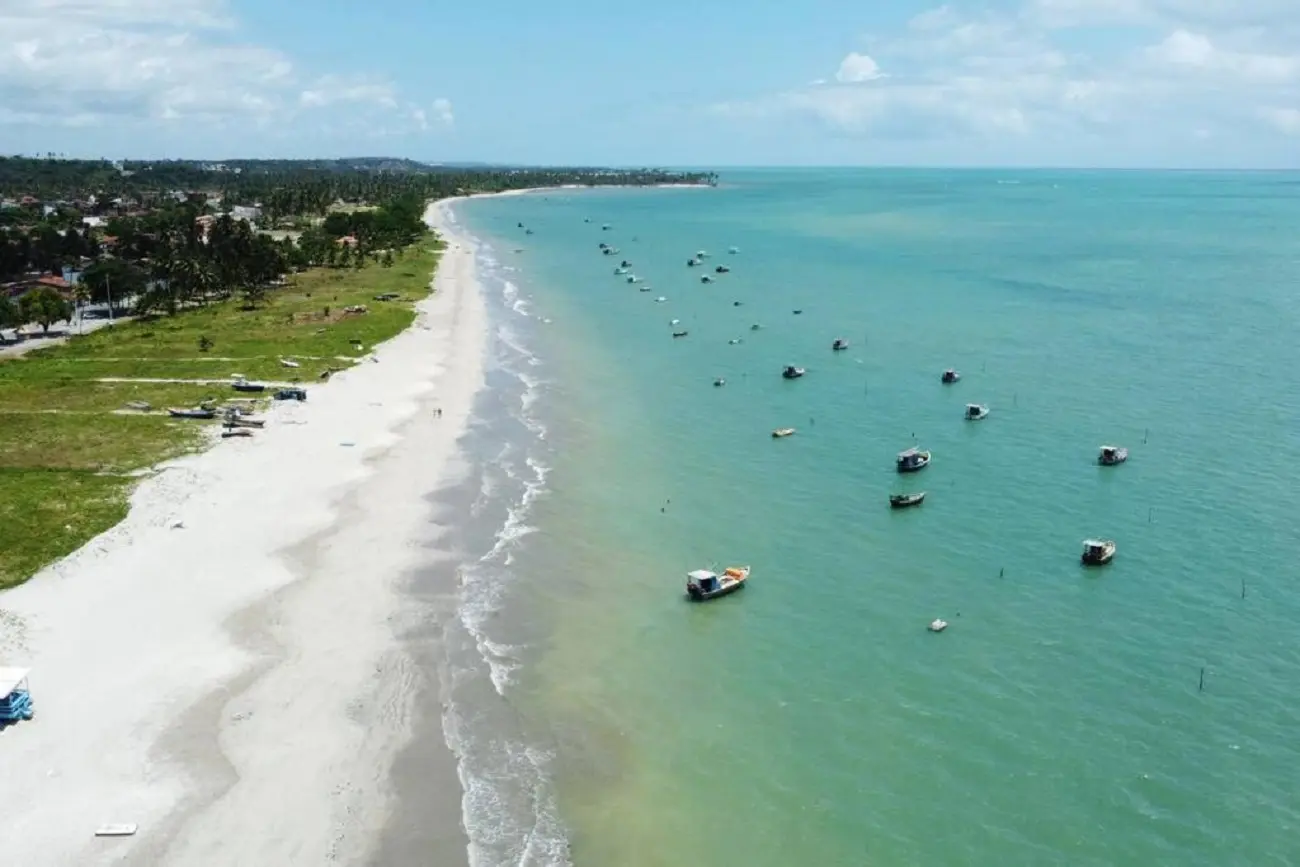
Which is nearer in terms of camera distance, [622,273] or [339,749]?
[339,749]

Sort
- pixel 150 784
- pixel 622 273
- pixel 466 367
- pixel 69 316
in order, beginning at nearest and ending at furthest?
1. pixel 150 784
2. pixel 466 367
3. pixel 69 316
4. pixel 622 273

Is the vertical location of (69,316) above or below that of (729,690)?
above

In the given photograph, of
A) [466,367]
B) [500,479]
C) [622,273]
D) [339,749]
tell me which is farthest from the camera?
[622,273]

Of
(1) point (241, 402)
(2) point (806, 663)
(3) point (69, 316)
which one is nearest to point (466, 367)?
(1) point (241, 402)

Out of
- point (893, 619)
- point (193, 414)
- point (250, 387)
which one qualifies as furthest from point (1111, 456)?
point (250, 387)

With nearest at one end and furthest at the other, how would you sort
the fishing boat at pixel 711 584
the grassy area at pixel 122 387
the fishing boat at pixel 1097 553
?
1. the fishing boat at pixel 711 584
2. the fishing boat at pixel 1097 553
3. the grassy area at pixel 122 387

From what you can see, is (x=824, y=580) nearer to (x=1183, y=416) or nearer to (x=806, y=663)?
(x=806, y=663)

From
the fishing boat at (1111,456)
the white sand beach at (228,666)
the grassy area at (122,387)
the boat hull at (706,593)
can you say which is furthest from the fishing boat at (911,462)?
the grassy area at (122,387)

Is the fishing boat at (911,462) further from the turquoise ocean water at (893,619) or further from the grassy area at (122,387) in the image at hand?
the grassy area at (122,387)
